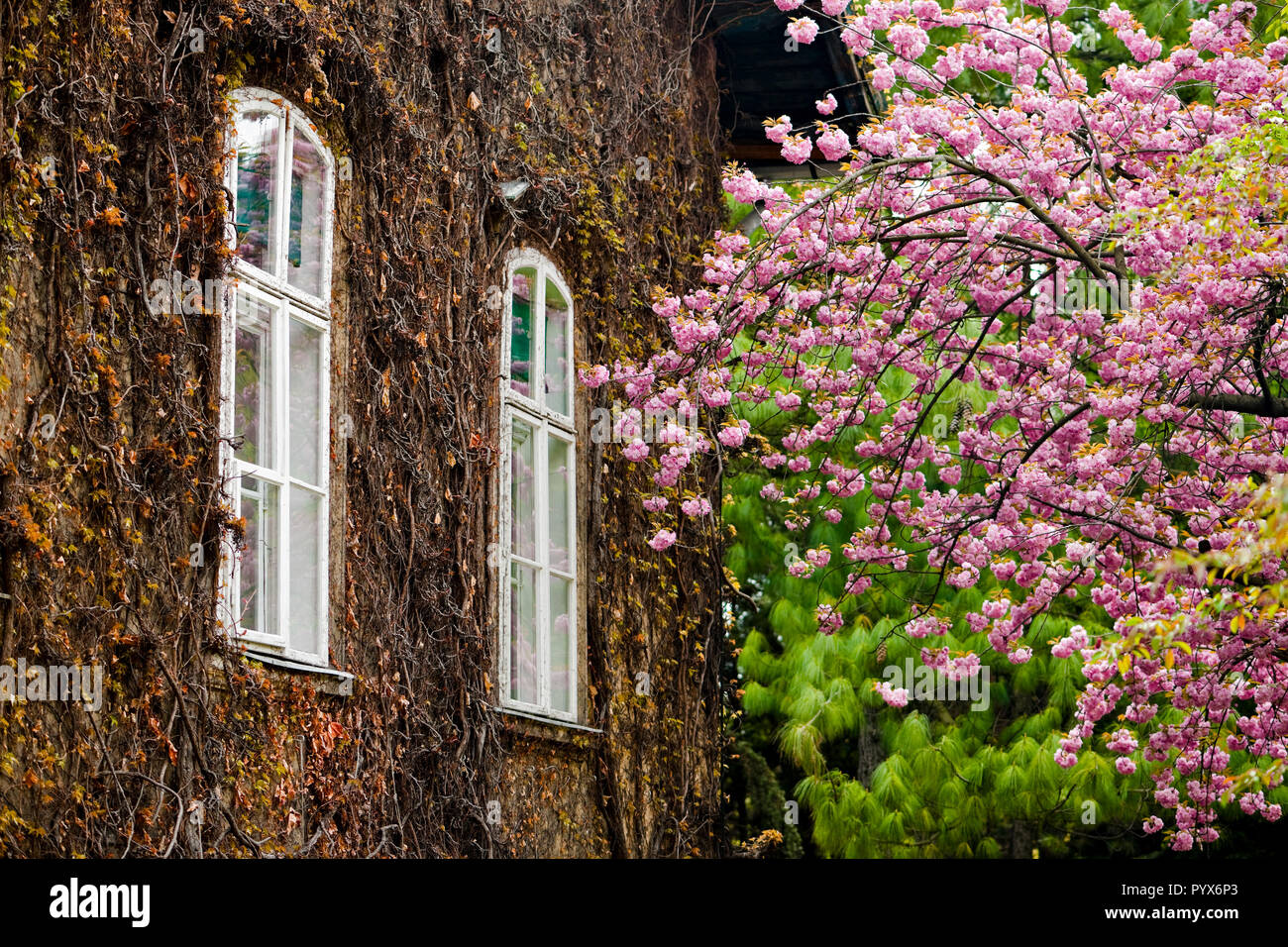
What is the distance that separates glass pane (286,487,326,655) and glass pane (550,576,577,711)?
194cm

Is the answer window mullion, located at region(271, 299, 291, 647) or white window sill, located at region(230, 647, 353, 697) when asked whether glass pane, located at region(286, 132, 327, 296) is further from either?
white window sill, located at region(230, 647, 353, 697)

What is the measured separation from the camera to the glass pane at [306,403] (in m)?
5.59

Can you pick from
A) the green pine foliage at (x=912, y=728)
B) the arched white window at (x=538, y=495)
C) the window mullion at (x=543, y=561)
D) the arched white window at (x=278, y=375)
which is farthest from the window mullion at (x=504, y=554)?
the green pine foliage at (x=912, y=728)

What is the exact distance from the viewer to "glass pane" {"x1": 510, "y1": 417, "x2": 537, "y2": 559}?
283 inches

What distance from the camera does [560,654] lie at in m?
7.38

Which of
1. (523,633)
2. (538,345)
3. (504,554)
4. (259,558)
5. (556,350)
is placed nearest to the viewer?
(259,558)

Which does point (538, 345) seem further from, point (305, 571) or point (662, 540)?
point (305, 571)

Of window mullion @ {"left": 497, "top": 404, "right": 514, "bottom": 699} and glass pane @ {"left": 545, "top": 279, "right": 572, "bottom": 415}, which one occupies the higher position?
glass pane @ {"left": 545, "top": 279, "right": 572, "bottom": 415}

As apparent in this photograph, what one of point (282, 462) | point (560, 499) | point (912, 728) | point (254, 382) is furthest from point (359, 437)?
point (912, 728)

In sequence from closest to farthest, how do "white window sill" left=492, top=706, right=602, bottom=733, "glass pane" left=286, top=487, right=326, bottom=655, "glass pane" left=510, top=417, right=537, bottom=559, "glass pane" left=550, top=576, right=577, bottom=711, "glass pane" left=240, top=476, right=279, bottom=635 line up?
"glass pane" left=240, top=476, right=279, bottom=635 < "glass pane" left=286, top=487, right=326, bottom=655 < "white window sill" left=492, top=706, right=602, bottom=733 < "glass pane" left=510, top=417, right=537, bottom=559 < "glass pane" left=550, top=576, right=577, bottom=711

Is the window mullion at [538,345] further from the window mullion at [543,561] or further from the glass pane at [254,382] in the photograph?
the glass pane at [254,382]

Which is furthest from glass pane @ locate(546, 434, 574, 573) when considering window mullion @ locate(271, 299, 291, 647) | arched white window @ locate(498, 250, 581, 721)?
window mullion @ locate(271, 299, 291, 647)

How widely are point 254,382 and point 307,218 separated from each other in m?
0.79
